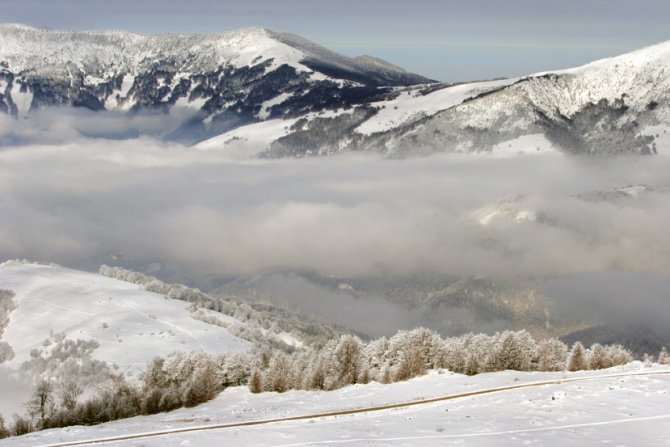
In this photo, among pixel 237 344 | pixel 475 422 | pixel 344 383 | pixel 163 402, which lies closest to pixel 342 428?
pixel 475 422

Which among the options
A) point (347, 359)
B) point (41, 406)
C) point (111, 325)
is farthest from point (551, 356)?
point (111, 325)

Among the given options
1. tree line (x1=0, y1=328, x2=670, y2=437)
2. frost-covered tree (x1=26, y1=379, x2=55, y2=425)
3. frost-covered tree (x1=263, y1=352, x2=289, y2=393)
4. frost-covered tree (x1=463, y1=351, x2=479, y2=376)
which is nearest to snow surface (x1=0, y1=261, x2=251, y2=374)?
frost-covered tree (x1=26, y1=379, x2=55, y2=425)

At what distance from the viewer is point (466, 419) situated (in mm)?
46281

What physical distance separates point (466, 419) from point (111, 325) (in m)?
138

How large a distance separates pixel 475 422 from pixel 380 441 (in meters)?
7.67

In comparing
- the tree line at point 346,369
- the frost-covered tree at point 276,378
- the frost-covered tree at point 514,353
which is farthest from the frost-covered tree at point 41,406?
the frost-covered tree at point 514,353

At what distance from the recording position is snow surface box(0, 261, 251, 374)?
490ft

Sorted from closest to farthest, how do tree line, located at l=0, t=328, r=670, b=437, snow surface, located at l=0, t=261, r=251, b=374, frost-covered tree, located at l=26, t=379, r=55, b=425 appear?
tree line, located at l=0, t=328, r=670, b=437 → frost-covered tree, located at l=26, t=379, r=55, b=425 → snow surface, located at l=0, t=261, r=251, b=374

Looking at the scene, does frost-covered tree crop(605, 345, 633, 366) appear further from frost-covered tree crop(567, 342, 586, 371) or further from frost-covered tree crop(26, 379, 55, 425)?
frost-covered tree crop(26, 379, 55, 425)

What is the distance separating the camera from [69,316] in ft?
561

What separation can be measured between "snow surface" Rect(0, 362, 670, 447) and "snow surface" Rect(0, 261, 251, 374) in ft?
285

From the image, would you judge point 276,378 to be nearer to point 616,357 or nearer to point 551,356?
point 551,356

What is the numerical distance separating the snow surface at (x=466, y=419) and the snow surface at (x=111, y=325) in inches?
3415

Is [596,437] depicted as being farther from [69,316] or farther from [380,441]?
[69,316]
